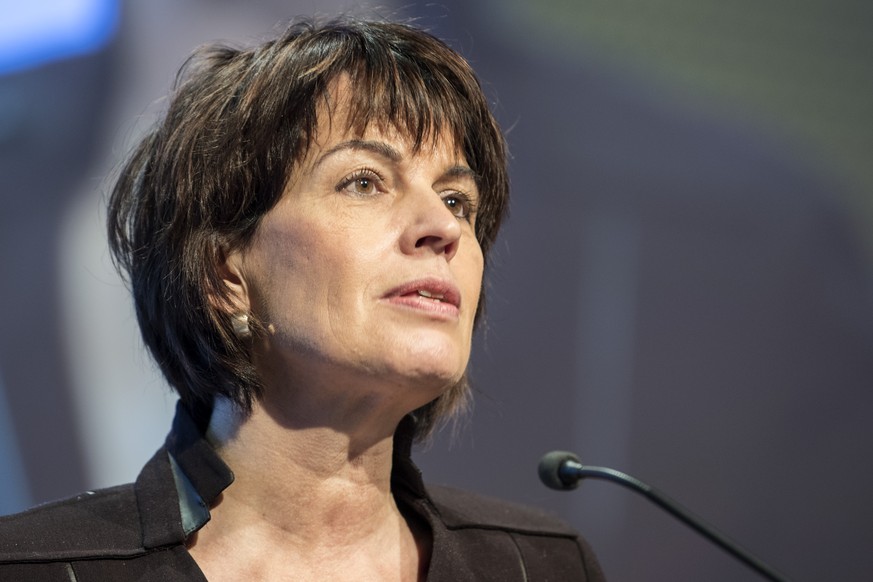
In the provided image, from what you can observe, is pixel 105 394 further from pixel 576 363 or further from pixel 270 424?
pixel 576 363

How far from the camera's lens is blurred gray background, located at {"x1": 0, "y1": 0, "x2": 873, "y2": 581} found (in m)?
2.67

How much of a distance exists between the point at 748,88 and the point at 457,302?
4.91 ft

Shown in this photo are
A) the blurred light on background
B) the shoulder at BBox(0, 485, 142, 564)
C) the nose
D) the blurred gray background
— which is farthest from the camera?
the blurred gray background

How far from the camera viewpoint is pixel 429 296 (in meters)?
1.59

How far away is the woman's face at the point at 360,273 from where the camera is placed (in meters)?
1.54

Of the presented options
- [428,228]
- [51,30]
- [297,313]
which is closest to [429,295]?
[428,228]

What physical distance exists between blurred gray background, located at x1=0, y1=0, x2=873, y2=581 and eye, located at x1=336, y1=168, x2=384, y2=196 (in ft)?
3.44

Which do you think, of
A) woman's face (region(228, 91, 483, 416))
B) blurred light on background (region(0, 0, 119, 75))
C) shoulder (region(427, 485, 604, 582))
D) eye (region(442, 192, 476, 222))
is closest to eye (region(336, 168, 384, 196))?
woman's face (region(228, 91, 483, 416))

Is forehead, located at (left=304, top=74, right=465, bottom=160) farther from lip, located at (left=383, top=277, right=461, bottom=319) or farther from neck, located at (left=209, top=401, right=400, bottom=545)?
neck, located at (left=209, top=401, right=400, bottom=545)

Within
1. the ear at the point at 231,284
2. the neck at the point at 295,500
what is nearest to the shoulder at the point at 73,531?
the neck at the point at 295,500

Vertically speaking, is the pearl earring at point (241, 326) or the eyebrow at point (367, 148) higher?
the eyebrow at point (367, 148)

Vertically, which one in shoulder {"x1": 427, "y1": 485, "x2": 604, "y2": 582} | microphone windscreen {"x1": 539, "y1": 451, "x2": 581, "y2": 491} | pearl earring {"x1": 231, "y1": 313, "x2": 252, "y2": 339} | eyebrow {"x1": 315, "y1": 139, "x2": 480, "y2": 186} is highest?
eyebrow {"x1": 315, "y1": 139, "x2": 480, "y2": 186}

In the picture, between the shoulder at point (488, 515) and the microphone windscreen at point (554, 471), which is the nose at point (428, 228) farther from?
the shoulder at point (488, 515)

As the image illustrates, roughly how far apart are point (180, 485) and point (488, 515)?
61 centimetres
